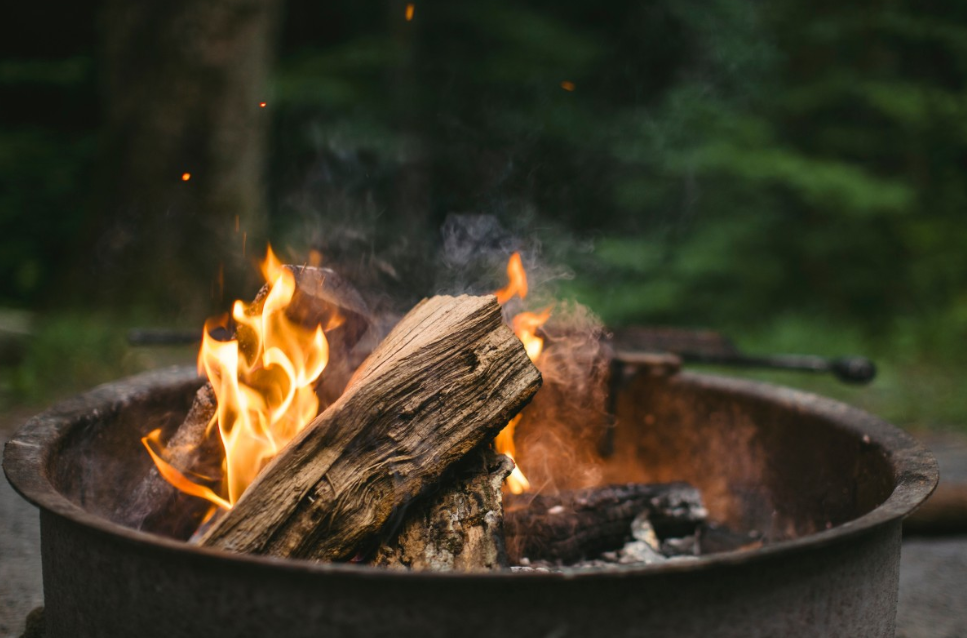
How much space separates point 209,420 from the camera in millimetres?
2008

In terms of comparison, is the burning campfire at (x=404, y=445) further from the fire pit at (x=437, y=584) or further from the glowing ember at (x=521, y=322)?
the fire pit at (x=437, y=584)

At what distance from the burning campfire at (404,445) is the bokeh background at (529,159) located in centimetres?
116

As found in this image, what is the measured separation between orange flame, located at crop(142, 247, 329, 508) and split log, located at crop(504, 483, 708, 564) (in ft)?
1.93

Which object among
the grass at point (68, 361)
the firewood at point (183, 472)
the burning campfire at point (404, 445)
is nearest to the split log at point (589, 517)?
the burning campfire at point (404, 445)

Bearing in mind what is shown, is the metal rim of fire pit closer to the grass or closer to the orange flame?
the orange flame

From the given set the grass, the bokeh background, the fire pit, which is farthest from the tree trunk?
the fire pit

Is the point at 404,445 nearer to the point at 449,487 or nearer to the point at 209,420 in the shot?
the point at 449,487

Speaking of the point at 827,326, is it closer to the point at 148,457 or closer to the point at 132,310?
the point at 132,310

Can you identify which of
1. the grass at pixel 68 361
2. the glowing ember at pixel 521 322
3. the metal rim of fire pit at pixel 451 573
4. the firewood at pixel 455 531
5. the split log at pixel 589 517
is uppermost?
the glowing ember at pixel 521 322

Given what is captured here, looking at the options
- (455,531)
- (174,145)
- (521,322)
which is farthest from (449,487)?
(174,145)

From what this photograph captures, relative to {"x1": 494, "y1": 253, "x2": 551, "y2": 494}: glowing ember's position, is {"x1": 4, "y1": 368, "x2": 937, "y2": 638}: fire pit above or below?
below

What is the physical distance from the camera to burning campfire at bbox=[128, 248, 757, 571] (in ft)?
5.02

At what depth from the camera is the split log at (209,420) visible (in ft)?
6.57

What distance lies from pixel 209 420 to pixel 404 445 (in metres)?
0.66
